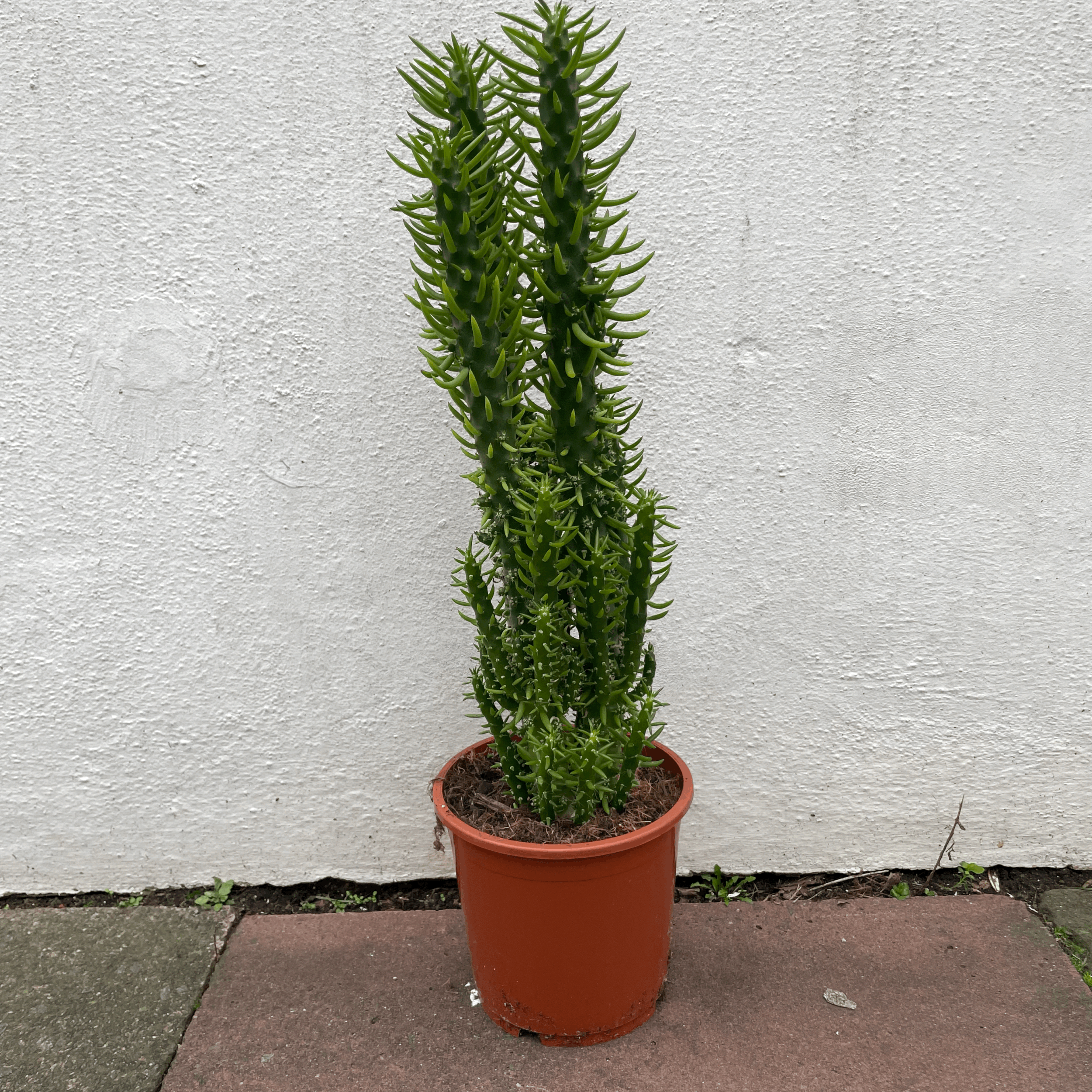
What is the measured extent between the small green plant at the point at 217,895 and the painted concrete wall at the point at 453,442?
0.20 feet

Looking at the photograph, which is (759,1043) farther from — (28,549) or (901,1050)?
(28,549)

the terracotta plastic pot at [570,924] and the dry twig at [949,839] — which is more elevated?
the terracotta plastic pot at [570,924]

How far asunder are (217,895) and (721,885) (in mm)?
1518

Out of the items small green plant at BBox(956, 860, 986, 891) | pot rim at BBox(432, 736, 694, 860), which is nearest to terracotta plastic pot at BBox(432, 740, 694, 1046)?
pot rim at BBox(432, 736, 694, 860)

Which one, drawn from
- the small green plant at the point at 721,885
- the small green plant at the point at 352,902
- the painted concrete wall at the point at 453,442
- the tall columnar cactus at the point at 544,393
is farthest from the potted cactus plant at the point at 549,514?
the small green plant at the point at 352,902

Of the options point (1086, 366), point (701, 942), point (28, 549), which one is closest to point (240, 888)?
point (28, 549)

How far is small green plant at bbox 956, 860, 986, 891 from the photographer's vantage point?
8.27 feet

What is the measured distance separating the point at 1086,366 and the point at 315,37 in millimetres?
2123

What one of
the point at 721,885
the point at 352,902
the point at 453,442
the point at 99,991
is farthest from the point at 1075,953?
the point at 99,991

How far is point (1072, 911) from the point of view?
2385 millimetres

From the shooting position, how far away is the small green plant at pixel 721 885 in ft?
8.22

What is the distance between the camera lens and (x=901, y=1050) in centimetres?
195

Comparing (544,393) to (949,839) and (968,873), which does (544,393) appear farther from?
(968,873)

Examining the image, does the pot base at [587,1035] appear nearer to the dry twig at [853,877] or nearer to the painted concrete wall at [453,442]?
the painted concrete wall at [453,442]
